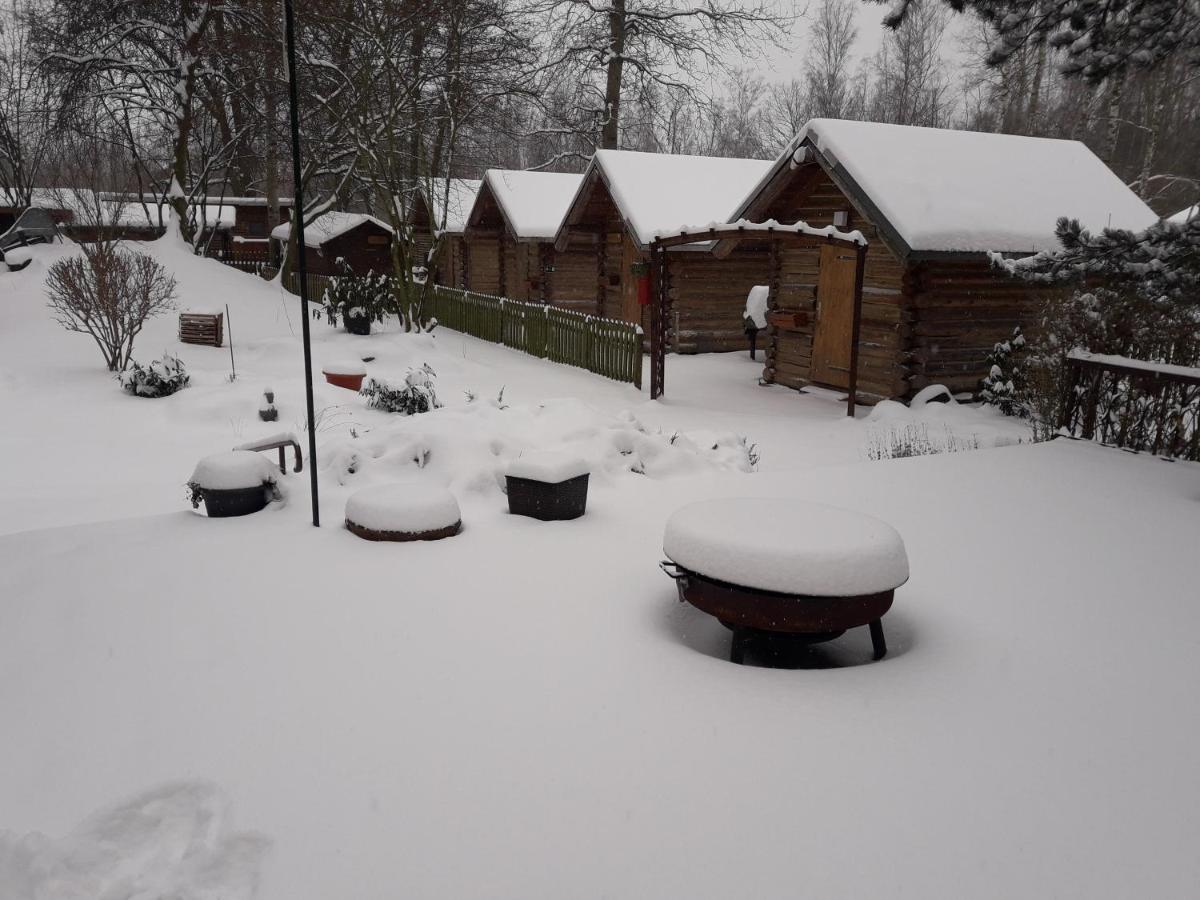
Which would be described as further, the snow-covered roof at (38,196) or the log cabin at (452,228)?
the snow-covered roof at (38,196)

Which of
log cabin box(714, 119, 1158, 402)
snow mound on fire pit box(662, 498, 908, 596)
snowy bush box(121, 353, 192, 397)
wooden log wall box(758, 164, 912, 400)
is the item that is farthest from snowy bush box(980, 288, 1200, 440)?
snowy bush box(121, 353, 192, 397)

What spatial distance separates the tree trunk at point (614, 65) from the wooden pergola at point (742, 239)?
567 inches

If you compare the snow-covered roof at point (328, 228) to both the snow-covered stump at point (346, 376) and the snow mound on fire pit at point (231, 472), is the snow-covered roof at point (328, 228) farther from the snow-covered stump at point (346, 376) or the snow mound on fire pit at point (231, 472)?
the snow mound on fire pit at point (231, 472)

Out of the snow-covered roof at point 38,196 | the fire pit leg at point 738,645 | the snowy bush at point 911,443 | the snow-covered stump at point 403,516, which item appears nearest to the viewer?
the fire pit leg at point 738,645

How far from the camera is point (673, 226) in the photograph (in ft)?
56.6

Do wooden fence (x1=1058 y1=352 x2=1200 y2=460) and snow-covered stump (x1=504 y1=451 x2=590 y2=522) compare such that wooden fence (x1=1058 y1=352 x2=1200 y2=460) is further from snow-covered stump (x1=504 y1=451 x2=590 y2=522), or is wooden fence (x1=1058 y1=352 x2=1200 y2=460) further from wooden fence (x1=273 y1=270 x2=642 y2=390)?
wooden fence (x1=273 y1=270 x2=642 y2=390)

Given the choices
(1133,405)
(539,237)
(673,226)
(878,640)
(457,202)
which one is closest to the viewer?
(878,640)

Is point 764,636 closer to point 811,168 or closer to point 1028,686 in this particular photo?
point 1028,686

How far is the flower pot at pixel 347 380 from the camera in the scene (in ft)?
45.2

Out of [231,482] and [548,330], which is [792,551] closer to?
[231,482]

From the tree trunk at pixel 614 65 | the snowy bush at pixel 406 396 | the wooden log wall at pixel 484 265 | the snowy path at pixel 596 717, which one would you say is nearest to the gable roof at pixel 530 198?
the wooden log wall at pixel 484 265

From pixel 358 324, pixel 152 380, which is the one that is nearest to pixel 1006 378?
pixel 152 380

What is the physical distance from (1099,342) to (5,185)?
38.6 meters

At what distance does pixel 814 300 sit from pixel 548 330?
576 cm
